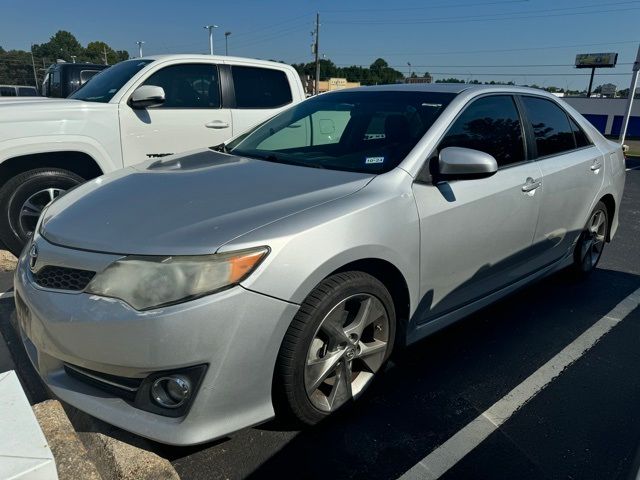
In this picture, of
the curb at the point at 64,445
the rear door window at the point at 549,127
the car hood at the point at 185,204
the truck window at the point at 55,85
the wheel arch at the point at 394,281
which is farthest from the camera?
the truck window at the point at 55,85

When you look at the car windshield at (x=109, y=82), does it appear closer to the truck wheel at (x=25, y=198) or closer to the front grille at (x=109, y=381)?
the truck wheel at (x=25, y=198)

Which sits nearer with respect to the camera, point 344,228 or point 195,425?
point 195,425

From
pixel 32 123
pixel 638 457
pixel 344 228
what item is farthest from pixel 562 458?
pixel 32 123

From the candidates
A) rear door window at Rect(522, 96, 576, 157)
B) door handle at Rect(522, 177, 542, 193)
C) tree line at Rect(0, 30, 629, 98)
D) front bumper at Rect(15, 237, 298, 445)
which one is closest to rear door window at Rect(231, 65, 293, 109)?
rear door window at Rect(522, 96, 576, 157)

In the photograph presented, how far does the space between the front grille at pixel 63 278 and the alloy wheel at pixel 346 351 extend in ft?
3.16

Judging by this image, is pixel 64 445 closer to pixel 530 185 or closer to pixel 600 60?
pixel 530 185

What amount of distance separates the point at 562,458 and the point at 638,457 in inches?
42.3

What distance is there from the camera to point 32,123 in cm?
434

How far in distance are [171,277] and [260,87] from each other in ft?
15.2

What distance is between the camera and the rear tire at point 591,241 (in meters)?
4.35

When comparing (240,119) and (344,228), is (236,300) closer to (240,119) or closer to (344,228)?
(344,228)

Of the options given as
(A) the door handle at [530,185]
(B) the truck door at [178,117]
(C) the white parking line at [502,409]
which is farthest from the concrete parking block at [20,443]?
(B) the truck door at [178,117]

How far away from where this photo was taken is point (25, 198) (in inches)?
175

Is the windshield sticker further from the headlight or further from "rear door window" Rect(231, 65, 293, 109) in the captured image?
"rear door window" Rect(231, 65, 293, 109)
